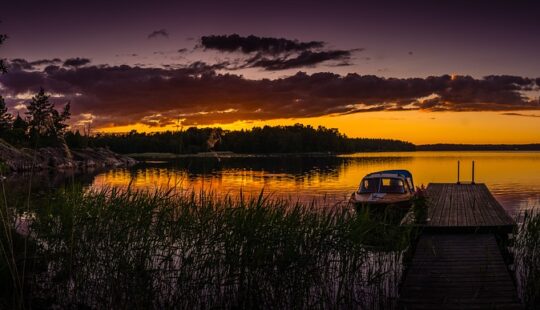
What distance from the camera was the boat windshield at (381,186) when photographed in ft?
84.4

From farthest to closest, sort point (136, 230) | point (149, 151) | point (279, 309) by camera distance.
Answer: point (149, 151) → point (136, 230) → point (279, 309)

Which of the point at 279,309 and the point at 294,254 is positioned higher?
the point at 294,254

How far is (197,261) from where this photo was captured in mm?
11078

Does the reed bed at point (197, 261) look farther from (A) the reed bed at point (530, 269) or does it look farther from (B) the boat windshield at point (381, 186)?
(B) the boat windshield at point (381, 186)

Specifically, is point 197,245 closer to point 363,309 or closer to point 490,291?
point 363,309

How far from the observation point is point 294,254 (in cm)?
1107

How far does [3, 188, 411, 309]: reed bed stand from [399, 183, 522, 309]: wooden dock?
A: 99 cm

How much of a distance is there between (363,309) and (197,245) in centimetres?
413

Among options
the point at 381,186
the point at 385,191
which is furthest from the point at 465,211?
the point at 381,186

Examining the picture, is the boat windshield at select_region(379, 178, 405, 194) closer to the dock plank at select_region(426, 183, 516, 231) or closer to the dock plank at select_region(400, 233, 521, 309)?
the dock plank at select_region(426, 183, 516, 231)

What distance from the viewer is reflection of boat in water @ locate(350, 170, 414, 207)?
24359mm

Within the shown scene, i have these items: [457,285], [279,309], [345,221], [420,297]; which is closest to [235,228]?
[279,309]

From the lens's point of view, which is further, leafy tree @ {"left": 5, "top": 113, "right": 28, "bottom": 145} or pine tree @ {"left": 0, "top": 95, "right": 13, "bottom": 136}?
pine tree @ {"left": 0, "top": 95, "right": 13, "bottom": 136}

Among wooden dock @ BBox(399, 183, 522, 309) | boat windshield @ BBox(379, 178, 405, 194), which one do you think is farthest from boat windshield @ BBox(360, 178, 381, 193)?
wooden dock @ BBox(399, 183, 522, 309)
